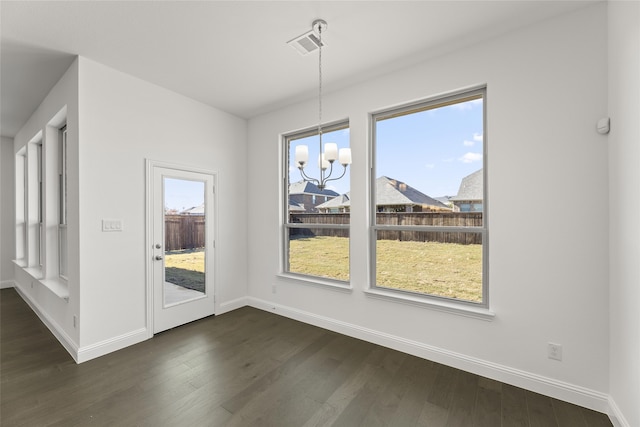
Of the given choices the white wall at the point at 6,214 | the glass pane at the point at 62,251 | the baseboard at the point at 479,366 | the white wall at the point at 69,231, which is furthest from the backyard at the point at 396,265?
the white wall at the point at 6,214

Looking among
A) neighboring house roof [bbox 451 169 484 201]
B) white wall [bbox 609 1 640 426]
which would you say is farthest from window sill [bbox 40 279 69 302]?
white wall [bbox 609 1 640 426]

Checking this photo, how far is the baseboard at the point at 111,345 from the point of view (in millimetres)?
2670

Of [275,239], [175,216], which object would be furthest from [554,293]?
[175,216]

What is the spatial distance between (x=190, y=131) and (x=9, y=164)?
468cm

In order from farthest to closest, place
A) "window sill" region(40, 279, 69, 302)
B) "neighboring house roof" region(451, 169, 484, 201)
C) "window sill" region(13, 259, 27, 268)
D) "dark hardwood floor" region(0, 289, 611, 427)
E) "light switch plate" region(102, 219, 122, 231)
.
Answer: "window sill" region(13, 259, 27, 268) → "window sill" region(40, 279, 69, 302) → "light switch plate" region(102, 219, 122, 231) → "neighboring house roof" region(451, 169, 484, 201) → "dark hardwood floor" region(0, 289, 611, 427)

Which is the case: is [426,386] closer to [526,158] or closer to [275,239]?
[526,158]

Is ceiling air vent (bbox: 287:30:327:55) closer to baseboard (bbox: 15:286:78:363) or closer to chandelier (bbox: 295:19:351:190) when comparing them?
chandelier (bbox: 295:19:351:190)

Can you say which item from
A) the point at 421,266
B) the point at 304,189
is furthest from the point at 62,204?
the point at 421,266

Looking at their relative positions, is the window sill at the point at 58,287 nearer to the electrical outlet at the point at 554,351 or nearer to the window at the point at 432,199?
the window at the point at 432,199

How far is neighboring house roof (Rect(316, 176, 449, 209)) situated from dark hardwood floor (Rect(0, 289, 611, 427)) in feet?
5.10

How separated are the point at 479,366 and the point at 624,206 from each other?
5.36ft

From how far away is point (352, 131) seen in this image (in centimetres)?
326

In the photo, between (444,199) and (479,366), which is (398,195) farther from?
(479,366)

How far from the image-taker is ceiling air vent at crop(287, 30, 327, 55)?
2.38 meters
